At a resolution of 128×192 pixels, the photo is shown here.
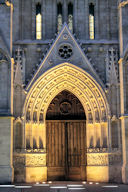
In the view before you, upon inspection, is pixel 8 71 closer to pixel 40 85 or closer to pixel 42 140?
pixel 40 85

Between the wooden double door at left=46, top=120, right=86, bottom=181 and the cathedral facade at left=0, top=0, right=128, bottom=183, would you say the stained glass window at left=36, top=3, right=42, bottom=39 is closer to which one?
the cathedral facade at left=0, top=0, right=128, bottom=183

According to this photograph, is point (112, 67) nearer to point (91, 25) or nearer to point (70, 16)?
point (91, 25)

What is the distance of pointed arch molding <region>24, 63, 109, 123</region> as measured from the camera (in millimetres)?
16609

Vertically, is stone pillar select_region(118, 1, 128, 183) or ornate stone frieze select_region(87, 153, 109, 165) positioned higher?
stone pillar select_region(118, 1, 128, 183)

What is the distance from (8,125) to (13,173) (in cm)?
202

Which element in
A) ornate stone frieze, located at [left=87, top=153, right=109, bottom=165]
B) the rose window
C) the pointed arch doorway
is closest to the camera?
ornate stone frieze, located at [left=87, top=153, right=109, bottom=165]

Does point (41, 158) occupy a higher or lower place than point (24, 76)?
lower

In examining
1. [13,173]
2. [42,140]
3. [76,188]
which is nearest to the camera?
[76,188]

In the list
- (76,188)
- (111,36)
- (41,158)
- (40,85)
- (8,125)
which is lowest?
(76,188)

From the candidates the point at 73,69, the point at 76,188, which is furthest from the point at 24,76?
the point at 76,188

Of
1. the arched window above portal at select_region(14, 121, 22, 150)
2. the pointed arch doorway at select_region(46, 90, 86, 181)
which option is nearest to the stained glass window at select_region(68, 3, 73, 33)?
the pointed arch doorway at select_region(46, 90, 86, 181)

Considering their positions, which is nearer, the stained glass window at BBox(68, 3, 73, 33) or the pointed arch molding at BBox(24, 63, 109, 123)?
the pointed arch molding at BBox(24, 63, 109, 123)

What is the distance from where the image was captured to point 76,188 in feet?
45.2

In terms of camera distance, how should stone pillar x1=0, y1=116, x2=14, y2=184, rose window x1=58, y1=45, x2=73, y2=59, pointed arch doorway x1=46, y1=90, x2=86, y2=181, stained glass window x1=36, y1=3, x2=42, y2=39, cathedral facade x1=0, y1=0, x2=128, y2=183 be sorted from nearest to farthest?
1. stone pillar x1=0, y1=116, x2=14, y2=184
2. cathedral facade x1=0, y1=0, x2=128, y2=183
3. rose window x1=58, y1=45, x2=73, y2=59
4. pointed arch doorway x1=46, y1=90, x2=86, y2=181
5. stained glass window x1=36, y1=3, x2=42, y2=39
